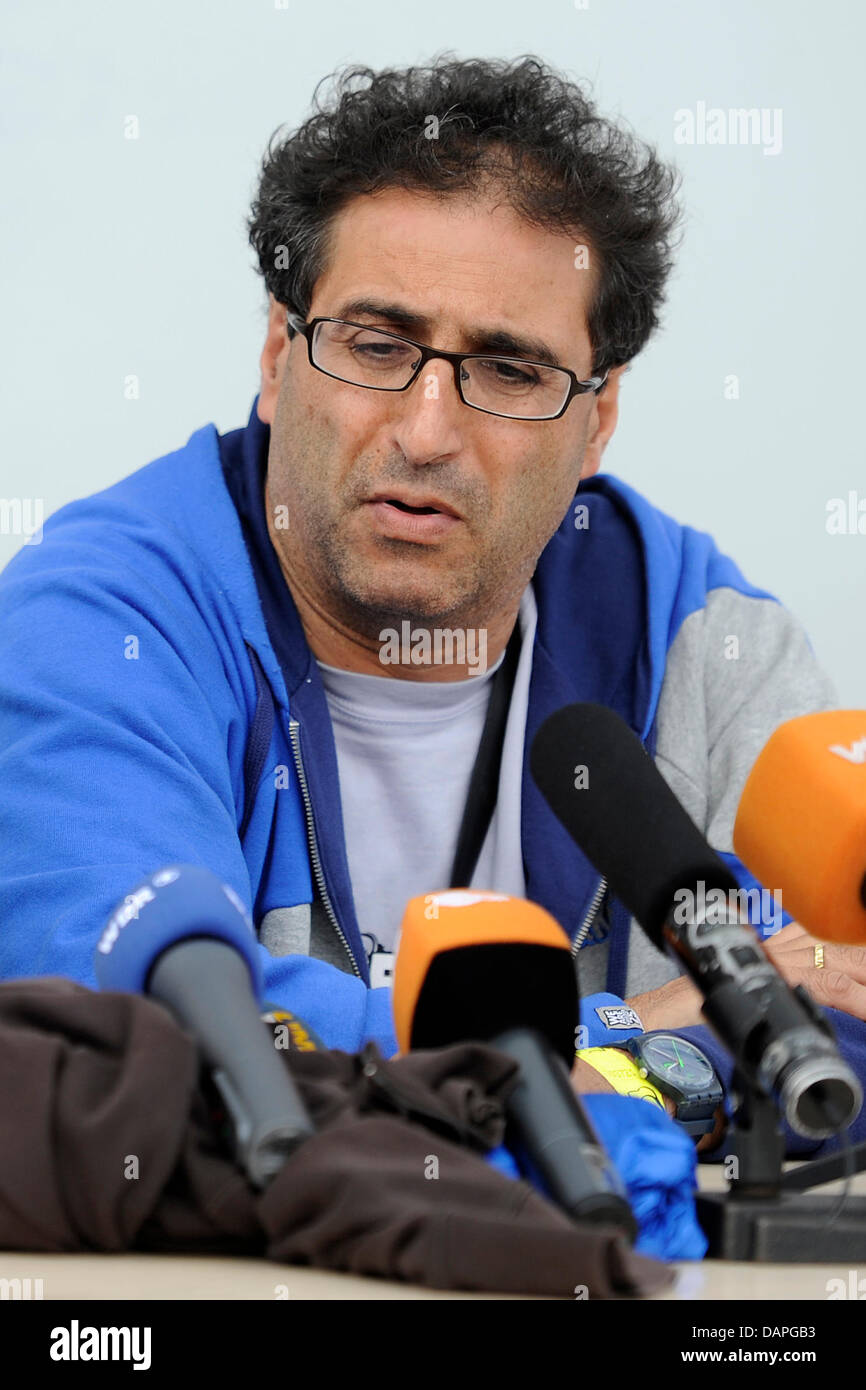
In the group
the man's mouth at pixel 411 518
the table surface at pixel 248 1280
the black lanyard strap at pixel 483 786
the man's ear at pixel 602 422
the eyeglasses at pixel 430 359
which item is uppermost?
the eyeglasses at pixel 430 359

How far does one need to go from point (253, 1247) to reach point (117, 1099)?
0.09 m

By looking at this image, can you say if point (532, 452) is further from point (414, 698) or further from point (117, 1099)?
point (117, 1099)

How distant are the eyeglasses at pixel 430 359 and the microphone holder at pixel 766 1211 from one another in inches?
39.0

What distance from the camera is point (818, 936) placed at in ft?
2.78

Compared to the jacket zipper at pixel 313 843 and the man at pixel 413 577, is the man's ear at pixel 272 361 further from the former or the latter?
the jacket zipper at pixel 313 843

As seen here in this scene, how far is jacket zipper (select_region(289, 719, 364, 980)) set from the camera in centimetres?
162

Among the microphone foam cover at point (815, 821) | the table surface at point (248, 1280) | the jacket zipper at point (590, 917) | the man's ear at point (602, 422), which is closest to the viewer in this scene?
the table surface at point (248, 1280)

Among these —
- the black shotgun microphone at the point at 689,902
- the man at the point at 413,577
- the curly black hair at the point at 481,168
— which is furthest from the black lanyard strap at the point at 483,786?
the black shotgun microphone at the point at 689,902

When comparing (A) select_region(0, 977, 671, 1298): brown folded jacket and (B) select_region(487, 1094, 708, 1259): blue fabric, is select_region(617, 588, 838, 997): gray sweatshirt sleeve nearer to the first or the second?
(B) select_region(487, 1094, 708, 1259): blue fabric

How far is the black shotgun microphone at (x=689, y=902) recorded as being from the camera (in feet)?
2.27

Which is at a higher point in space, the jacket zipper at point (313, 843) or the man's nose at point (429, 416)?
the man's nose at point (429, 416)

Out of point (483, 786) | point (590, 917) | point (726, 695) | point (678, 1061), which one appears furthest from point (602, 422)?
point (678, 1061)

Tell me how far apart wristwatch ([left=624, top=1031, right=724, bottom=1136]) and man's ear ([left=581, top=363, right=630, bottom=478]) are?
0.89 m
